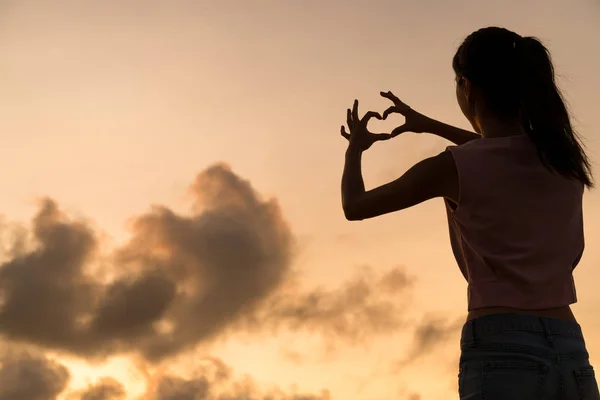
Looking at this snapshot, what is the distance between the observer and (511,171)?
4805 mm

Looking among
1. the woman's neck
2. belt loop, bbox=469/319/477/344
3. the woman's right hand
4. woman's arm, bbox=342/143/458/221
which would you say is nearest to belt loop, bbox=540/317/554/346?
belt loop, bbox=469/319/477/344

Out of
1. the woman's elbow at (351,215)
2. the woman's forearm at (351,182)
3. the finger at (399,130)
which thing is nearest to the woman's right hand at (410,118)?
the finger at (399,130)

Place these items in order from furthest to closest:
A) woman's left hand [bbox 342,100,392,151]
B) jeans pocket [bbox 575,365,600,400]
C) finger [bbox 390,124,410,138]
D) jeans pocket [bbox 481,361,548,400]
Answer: finger [bbox 390,124,410,138] < woman's left hand [bbox 342,100,392,151] < jeans pocket [bbox 575,365,600,400] < jeans pocket [bbox 481,361,548,400]

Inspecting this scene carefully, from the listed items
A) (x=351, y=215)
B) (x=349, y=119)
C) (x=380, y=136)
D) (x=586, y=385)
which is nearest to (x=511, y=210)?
(x=351, y=215)

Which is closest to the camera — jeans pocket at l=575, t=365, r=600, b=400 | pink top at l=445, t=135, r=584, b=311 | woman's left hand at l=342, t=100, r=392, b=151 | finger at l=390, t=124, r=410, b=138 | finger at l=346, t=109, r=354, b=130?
jeans pocket at l=575, t=365, r=600, b=400

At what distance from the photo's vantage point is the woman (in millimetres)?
4512

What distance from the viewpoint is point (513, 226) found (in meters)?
4.71

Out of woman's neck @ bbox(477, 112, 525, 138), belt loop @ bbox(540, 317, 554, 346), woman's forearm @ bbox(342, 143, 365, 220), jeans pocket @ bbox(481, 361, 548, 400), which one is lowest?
jeans pocket @ bbox(481, 361, 548, 400)

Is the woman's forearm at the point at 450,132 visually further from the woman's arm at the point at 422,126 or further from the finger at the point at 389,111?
the finger at the point at 389,111

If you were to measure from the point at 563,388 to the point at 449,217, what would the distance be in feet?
3.82

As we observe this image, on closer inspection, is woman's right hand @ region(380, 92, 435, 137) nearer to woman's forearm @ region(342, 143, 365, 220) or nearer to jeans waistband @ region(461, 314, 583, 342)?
woman's forearm @ region(342, 143, 365, 220)

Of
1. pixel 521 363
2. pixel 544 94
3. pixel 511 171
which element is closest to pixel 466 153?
pixel 511 171

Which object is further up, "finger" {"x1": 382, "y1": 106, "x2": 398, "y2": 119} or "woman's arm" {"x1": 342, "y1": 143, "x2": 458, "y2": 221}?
"finger" {"x1": 382, "y1": 106, "x2": 398, "y2": 119}

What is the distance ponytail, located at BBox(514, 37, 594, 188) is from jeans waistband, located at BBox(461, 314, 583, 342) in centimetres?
89
